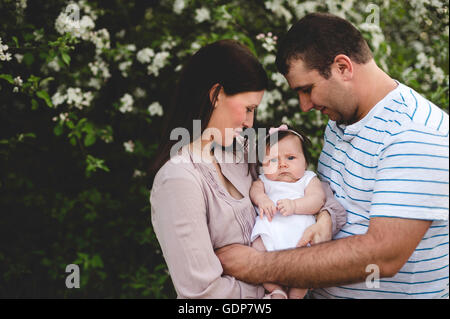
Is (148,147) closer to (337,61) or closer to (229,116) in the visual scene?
(229,116)

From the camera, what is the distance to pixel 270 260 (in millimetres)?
1696

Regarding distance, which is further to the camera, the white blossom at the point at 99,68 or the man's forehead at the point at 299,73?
the white blossom at the point at 99,68

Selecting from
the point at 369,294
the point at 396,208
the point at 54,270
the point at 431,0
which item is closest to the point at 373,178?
the point at 396,208

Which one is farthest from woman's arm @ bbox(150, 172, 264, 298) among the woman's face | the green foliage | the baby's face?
the green foliage

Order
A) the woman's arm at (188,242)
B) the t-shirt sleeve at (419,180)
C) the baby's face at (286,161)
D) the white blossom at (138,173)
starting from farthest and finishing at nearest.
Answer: the white blossom at (138,173)
the baby's face at (286,161)
the woman's arm at (188,242)
the t-shirt sleeve at (419,180)

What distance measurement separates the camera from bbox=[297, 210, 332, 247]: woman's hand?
1765 mm

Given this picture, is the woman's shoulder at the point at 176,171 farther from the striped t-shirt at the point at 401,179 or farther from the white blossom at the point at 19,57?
the white blossom at the point at 19,57

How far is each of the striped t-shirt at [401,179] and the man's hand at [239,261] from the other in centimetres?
41

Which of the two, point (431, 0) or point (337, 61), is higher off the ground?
point (431, 0)

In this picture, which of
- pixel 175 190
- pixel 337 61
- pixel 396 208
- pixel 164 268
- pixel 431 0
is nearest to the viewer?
pixel 396 208

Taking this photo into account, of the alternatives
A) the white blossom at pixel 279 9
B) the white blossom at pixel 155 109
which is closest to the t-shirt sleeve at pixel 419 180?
the white blossom at pixel 279 9

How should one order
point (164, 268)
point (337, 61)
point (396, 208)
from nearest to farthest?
point (396, 208) → point (337, 61) → point (164, 268)

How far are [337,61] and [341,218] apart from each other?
0.70m

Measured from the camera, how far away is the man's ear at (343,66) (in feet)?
5.79
